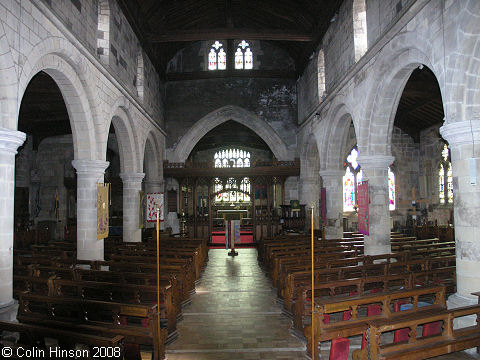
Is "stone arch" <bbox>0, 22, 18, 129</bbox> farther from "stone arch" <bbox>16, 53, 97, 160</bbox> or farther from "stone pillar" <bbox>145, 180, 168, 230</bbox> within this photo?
Result: "stone pillar" <bbox>145, 180, 168, 230</bbox>

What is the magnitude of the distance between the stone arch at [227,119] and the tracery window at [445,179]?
7.11 meters

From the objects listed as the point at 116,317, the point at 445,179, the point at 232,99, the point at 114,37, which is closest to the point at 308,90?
the point at 232,99

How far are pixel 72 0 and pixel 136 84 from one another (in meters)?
5.54

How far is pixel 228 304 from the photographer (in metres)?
7.48

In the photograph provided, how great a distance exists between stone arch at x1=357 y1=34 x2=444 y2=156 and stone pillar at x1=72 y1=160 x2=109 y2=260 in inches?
283

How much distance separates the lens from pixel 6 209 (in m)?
5.68

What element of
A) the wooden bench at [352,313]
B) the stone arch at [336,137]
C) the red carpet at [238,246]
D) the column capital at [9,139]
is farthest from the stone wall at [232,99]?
the wooden bench at [352,313]

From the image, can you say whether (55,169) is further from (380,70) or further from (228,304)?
(380,70)

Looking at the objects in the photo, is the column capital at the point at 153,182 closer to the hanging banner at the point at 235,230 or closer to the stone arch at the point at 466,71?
the hanging banner at the point at 235,230

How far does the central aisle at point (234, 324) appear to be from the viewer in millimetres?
5082

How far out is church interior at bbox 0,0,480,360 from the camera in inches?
197

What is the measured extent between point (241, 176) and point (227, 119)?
346cm

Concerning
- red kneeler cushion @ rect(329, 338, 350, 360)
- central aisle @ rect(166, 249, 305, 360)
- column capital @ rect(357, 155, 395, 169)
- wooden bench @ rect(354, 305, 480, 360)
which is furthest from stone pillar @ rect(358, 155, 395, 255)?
red kneeler cushion @ rect(329, 338, 350, 360)

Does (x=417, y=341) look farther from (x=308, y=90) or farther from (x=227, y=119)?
(x=227, y=119)
